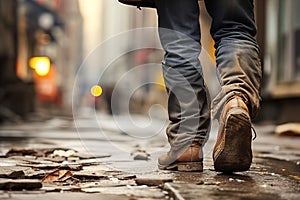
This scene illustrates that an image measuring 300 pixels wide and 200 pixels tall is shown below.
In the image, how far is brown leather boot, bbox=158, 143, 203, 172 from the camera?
10.7ft

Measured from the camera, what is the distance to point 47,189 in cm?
259

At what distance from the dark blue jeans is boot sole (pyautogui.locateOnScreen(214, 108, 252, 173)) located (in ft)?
0.84

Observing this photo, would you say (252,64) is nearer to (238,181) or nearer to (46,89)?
(238,181)

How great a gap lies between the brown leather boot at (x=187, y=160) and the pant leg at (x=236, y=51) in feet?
0.72

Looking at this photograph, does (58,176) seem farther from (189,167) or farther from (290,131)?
(290,131)

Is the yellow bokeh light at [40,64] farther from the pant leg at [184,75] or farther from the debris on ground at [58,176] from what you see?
the debris on ground at [58,176]

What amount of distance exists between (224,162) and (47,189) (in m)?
0.87

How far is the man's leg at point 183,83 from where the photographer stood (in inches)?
131

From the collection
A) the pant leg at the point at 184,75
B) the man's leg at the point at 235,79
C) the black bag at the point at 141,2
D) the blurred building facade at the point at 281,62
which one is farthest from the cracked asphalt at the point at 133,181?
the blurred building facade at the point at 281,62

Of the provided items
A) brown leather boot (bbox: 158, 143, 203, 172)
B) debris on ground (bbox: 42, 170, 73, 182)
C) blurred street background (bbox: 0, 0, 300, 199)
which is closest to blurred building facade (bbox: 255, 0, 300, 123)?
blurred street background (bbox: 0, 0, 300, 199)

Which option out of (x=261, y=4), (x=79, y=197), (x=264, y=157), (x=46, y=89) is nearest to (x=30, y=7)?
(x=46, y=89)

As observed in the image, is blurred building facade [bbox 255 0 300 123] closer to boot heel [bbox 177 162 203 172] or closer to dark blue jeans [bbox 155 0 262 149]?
dark blue jeans [bbox 155 0 262 149]

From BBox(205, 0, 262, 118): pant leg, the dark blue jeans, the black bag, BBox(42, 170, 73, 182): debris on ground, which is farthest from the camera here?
the black bag

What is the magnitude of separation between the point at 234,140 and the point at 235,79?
0.35 meters
